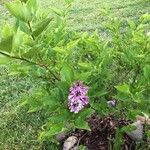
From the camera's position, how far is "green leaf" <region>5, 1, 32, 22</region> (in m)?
1.82

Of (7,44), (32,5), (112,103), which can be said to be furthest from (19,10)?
(112,103)

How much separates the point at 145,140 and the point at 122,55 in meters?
0.71

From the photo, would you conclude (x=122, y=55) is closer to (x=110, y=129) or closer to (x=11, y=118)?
(x=110, y=129)

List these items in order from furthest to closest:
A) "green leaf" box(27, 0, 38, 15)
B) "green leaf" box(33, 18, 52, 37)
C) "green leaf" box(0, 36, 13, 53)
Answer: "green leaf" box(27, 0, 38, 15) → "green leaf" box(33, 18, 52, 37) → "green leaf" box(0, 36, 13, 53)

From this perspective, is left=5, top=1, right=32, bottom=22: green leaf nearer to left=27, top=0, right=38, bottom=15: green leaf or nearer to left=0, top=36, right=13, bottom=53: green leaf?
left=0, top=36, right=13, bottom=53: green leaf

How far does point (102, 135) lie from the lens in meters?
2.98

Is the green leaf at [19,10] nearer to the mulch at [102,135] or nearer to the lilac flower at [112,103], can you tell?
the lilac flower at [112,103]

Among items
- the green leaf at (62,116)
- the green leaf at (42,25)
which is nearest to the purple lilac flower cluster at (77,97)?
the green leaf at (62,116)

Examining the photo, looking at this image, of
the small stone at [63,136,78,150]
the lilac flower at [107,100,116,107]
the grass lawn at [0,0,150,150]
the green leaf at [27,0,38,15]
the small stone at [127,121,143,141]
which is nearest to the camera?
the green leaf at [27,0,38,15]

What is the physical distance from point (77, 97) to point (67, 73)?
0.42 feet

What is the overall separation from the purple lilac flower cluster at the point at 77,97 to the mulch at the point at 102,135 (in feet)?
2.10

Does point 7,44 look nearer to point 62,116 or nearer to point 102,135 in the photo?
point 62,116

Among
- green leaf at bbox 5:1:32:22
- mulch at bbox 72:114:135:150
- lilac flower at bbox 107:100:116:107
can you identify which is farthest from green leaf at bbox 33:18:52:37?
mulch at bbox 72:114:135:150

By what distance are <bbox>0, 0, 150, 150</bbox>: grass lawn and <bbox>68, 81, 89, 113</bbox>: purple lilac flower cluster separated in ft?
3.00
